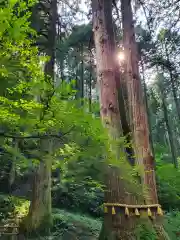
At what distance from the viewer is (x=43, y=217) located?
562 centimetres

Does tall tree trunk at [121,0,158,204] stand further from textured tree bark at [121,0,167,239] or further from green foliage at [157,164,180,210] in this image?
green foliage at [157,164,180,210]

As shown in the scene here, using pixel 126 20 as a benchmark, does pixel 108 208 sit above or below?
below

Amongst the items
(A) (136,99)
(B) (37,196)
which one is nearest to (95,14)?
(A) (136,99)

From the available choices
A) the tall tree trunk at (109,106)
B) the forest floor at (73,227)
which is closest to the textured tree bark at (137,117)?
the tall tree trunk at (109,106)

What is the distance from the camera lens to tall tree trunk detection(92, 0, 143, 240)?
338 cm

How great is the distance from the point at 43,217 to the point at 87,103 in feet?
15.0

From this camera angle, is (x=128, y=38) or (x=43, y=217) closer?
(x=128, y=38)

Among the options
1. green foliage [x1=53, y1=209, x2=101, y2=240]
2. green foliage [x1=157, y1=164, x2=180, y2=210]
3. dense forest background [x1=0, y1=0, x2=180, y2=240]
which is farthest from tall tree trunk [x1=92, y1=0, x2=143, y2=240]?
green foliage [x1=157, y1=164, x2=180, y2=210]

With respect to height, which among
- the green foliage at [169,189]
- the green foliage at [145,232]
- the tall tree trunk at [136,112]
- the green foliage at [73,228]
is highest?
the tall tree trunk at [136,112]

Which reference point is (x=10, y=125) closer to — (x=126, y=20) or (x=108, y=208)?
(x=108, y=208)

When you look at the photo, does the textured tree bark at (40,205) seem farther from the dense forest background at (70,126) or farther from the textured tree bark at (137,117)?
the textured tree bark at (137,117)

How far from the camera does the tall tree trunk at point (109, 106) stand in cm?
338

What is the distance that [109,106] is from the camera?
150 inches

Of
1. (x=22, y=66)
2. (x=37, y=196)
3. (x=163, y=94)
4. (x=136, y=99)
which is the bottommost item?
(x=37, y=196)
